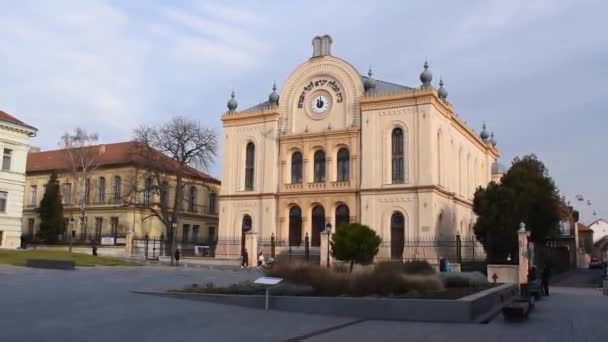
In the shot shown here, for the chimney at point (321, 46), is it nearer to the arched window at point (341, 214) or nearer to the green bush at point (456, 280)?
the arched window at point (341, 214)

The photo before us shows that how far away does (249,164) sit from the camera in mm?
48031

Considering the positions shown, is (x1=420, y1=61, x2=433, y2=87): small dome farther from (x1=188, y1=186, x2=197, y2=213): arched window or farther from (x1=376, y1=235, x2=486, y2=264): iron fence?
(x1=188, y1=186, x2=197, y2=213): arched window

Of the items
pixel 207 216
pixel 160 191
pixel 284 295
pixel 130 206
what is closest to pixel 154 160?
pixel 160 191

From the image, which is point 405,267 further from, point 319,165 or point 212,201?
point 212,201

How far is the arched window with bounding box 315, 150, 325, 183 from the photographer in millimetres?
44844

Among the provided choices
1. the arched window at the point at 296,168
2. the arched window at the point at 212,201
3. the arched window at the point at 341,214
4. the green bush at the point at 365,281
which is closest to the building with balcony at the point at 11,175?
the arched window at the point at 212,201

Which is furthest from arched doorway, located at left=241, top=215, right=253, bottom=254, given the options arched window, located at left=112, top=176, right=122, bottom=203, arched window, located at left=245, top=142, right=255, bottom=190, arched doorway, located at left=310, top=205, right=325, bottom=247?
arched window, located at left=112, top=176, right=122, bottom=203

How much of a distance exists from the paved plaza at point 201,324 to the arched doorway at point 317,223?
27520 mm

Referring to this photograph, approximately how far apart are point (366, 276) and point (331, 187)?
2744 centimetres

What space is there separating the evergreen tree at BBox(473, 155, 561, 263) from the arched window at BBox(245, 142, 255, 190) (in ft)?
58.8

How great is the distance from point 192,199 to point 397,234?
27.5m

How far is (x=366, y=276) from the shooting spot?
16.0m

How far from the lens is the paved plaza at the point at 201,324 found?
10531mm

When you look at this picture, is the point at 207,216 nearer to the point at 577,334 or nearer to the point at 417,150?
the point at 417,150
